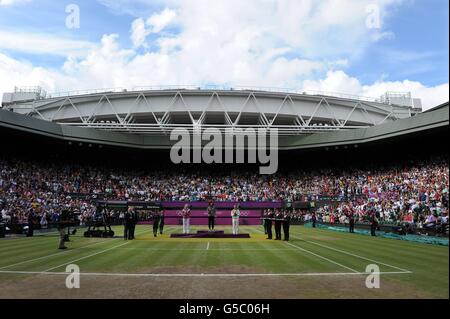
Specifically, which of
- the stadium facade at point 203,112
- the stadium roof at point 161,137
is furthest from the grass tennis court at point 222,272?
the stadium facade at point 203,112

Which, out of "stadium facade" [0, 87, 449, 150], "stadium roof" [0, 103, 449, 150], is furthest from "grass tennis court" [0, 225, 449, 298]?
"stadium facade" [0, 87, 449, 150]

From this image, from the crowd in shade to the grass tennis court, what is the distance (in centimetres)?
1269

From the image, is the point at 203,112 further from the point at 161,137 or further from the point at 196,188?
the point at 196,188

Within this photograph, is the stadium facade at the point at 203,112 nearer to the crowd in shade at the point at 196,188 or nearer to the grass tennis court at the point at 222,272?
the crowd in shade at the point at 196,188

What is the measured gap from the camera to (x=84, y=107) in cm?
5416

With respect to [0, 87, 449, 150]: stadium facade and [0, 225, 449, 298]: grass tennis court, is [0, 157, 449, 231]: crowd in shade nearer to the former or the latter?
[0, 87, 449, 150]: stadium facade

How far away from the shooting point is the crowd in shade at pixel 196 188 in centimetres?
3297

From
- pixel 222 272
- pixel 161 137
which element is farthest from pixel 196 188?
pixel 222 272

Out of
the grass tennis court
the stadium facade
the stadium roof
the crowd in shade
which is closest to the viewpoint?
the grass tennis court

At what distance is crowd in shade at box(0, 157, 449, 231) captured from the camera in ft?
108

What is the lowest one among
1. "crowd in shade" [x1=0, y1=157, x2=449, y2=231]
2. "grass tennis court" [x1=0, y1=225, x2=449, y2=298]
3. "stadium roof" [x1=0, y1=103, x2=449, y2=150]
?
"grass tennis court" [x1=0, y1=225, x2=449, y2=298]
